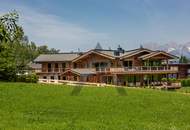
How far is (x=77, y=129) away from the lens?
52.9ft

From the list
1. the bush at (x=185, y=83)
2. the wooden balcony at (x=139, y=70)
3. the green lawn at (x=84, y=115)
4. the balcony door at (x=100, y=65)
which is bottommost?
the green lawn at (x=84, y=115)

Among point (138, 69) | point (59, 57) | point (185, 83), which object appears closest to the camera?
point (138, 69)

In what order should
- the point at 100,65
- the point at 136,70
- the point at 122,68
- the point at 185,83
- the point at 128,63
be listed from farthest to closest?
1. the point at 100,65
2. the point at 185,83
3. the point at 128,63
4. the point at 136,70
5. the point at 122,68

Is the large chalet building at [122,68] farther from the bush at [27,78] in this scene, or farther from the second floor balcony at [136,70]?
the bush at [27,78]

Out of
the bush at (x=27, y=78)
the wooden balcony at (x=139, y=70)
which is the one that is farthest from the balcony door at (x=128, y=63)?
the bush at (x=27, y=78)

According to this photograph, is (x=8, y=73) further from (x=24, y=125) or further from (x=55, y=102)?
(x=24, y=125)

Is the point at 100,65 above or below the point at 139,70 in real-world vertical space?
above

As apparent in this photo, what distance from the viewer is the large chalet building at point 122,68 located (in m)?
74.8

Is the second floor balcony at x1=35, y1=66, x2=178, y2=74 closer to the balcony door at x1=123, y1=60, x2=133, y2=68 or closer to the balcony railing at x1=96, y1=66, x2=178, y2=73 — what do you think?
the balcony railing at x1=96, y1=66, x2=178, y2=73

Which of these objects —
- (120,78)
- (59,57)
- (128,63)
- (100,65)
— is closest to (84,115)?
(120,78)

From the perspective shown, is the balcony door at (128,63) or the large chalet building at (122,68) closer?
the large chalet building at (122,68)

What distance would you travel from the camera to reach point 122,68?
74.2m

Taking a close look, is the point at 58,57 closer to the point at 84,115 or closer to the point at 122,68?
the point at 122,68

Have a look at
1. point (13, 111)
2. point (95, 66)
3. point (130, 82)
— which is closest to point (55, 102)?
point (13, 111)
